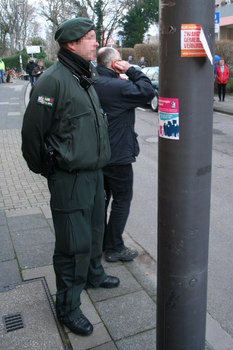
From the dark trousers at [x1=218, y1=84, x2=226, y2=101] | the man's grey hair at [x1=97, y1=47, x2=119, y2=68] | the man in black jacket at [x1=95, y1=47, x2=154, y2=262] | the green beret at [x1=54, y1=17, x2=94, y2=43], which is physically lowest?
the dark trousers at [x1=218, y1=84, x2=226, y2=101]

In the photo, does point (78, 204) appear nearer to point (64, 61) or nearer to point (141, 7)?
point (64, 61)

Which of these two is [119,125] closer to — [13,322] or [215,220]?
[13,322]

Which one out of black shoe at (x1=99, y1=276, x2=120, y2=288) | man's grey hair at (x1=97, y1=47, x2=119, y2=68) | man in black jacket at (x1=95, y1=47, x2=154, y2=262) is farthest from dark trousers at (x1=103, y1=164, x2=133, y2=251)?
man's grey hair at (x1=97, y1=47, x2=119, y2=68)

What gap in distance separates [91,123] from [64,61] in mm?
434

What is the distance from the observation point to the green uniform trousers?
2.63m

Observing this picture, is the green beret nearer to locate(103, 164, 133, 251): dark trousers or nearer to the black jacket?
the black jacket

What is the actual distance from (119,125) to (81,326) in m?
1.64

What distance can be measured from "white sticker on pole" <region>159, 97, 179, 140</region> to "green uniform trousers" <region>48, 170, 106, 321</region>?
91 cm

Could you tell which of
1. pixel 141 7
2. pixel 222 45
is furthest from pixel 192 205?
pixel 141 7

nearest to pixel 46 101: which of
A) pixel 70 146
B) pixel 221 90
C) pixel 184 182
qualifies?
pixel 70 146

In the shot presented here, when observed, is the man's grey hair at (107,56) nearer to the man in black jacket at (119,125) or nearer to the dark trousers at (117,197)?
the man in black jacket at (119,125)

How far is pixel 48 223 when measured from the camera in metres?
4.74

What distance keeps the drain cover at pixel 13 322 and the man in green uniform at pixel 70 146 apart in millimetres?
359

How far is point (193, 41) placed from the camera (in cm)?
170
